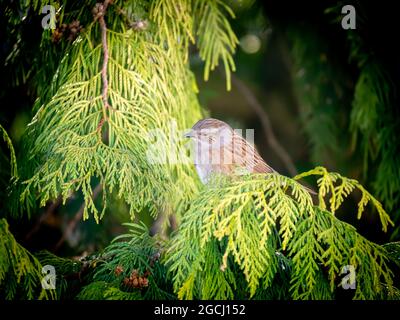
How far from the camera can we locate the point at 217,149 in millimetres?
2736

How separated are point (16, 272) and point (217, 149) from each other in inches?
51.9

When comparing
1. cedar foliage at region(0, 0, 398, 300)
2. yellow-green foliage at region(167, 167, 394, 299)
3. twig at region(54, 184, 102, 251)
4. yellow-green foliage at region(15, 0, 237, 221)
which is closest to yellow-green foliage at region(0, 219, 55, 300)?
cedar foliage at region(0, 0, 398, 300)

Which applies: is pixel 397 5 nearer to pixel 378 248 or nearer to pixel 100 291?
pixel 378 248

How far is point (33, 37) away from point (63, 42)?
37 cm

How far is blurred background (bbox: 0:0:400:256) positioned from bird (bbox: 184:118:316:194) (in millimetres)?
626

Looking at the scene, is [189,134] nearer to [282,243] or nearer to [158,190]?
[158,190]

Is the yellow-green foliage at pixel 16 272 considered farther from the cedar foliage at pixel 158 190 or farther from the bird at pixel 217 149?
the bird at pixel 217 149

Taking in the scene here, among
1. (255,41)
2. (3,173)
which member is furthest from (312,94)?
(3,173)

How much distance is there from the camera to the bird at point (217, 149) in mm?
2609

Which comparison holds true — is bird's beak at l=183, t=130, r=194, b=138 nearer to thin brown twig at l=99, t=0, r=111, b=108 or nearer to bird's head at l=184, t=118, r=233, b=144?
bird's head at l=184, t=118, r=233, b=144

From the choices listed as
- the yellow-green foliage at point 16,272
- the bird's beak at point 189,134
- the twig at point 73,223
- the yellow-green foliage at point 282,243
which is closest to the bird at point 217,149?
the bird's beak at point 189,134

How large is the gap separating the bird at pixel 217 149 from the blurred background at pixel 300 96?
626 millimetres

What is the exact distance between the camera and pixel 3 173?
9.04 ft

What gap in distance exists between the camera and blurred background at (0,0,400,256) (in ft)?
10.2
